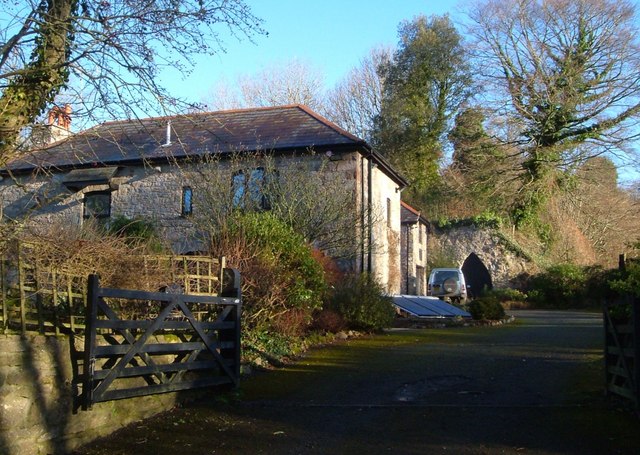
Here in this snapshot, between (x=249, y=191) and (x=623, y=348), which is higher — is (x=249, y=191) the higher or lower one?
the higher one

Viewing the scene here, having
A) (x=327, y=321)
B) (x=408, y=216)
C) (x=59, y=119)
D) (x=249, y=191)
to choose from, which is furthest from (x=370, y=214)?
(x=408, y=216)

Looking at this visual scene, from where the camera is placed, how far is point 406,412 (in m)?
8.33

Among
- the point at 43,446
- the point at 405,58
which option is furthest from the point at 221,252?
the point at 405,58

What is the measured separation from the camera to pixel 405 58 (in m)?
41.8

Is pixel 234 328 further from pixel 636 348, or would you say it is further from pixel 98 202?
pixel 98 202

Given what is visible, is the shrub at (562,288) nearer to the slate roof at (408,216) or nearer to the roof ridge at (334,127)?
the slate roof at (408,216)

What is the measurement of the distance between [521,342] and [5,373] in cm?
1144

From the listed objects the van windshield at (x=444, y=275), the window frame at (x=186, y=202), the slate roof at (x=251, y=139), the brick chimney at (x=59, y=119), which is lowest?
the van windshield at (x=444, y=275)

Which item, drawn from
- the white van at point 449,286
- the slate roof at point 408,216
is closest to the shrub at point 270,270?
the white van at point 449,286

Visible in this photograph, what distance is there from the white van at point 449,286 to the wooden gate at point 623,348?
79.6ft

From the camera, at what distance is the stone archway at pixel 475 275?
39219 millimetres

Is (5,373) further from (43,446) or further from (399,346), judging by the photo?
(399,346)

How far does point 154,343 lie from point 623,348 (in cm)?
558

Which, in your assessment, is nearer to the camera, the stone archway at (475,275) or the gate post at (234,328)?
the gate post at (234,328)
